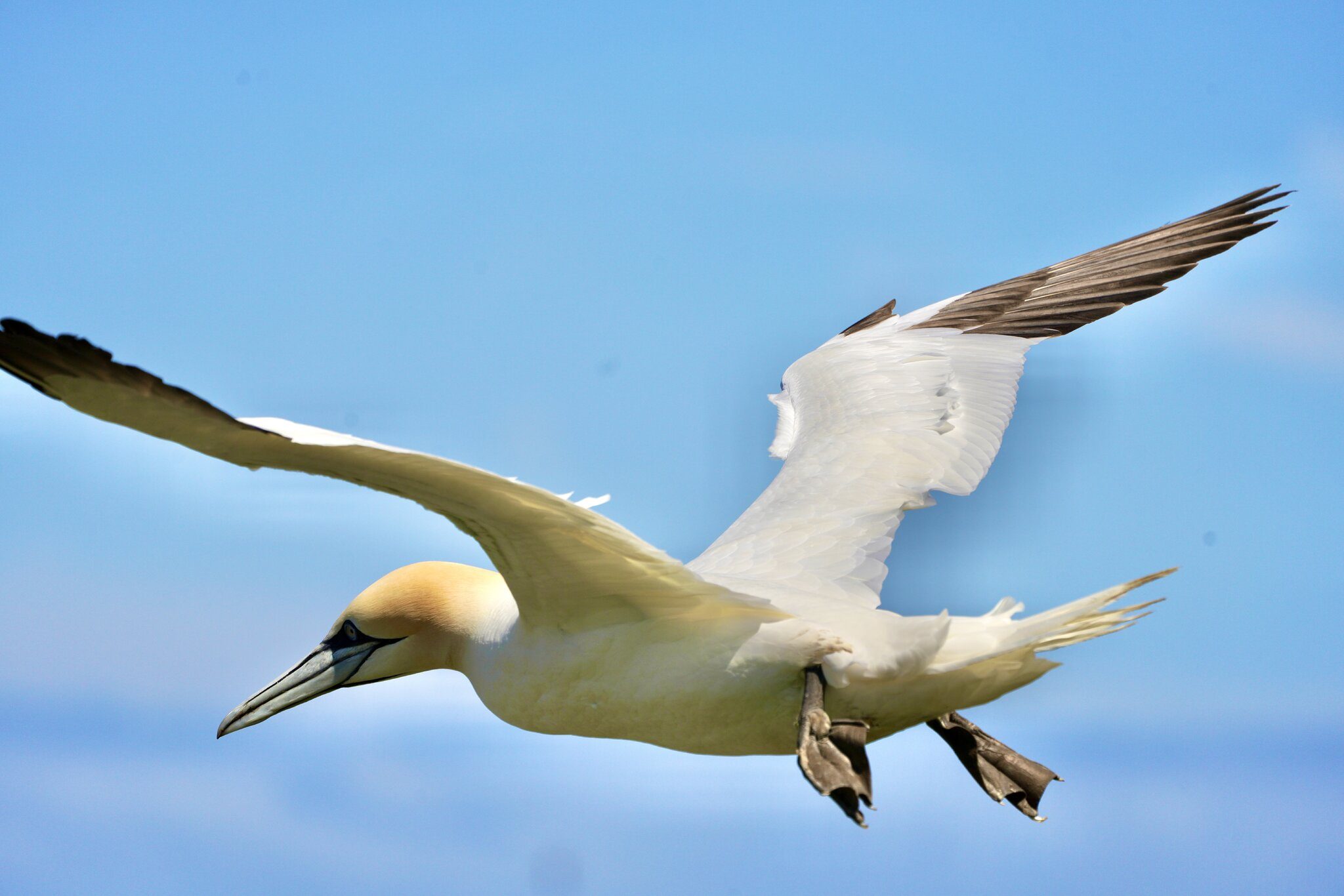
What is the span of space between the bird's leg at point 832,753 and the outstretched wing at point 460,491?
416 mm

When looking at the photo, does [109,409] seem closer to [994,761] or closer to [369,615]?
[369,615]

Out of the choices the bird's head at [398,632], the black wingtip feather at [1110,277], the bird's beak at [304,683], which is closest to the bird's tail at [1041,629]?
the bird's head at [398,632]

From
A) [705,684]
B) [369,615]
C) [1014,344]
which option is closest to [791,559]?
[705,684]

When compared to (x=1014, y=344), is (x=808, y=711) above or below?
below

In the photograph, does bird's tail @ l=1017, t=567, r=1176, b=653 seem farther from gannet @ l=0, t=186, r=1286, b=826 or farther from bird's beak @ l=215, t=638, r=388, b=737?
bird's beak @ l=215, t=638, r=388, b=737

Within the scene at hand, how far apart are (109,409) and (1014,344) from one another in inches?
237

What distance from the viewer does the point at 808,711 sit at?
230 inches

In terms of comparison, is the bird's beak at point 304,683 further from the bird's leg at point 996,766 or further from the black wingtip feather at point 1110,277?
the black wingtip feather at point 1110,277

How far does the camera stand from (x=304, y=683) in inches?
288

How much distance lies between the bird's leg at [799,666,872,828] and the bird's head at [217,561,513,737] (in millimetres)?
1600

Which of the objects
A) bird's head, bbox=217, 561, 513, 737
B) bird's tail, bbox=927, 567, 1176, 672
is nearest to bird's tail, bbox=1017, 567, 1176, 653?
bird's tail, bbox=927, 567, 1176, 672

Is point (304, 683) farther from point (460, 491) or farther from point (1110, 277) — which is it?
point (1110, 277)

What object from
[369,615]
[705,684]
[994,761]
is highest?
[369,615]

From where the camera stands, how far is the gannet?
5.04m
